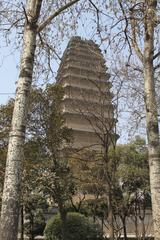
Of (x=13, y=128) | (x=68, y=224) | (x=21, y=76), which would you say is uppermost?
(x=21, y=76)

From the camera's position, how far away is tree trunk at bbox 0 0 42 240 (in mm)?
4938

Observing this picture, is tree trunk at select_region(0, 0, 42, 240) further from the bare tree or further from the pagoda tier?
the pagoda tier

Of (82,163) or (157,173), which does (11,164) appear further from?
(82,163)

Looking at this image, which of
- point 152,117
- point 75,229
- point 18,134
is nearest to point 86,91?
point 75,229

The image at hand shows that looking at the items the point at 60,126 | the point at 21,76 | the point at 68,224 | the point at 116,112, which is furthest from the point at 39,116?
the point at 21,76

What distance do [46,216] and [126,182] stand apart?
238 inches

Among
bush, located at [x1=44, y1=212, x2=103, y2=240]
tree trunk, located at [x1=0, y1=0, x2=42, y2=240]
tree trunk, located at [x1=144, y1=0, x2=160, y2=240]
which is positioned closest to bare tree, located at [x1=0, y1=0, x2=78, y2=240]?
tree trunk, located at [x1=0, y1=0, x2=42, y2=240]

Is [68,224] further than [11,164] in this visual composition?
Yes

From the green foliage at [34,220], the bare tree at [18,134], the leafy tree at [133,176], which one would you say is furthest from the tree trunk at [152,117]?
the green foliage at [34,220]

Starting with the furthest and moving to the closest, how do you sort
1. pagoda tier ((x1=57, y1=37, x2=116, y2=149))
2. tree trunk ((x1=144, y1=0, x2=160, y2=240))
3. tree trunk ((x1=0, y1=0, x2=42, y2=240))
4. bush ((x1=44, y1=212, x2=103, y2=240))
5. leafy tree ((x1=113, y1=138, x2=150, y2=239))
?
leafy tree ((x1=113, y1=138, x2=150, y2=239)) → bush ((x1=44, y1=212, x2=103, y2=240)) → pagoda tier ((x1=57, y1=37, x2=116, y2=149)) → tree trunk ((x1=144, y1=0, x2=160, y2=240)) → tree trunk ((x1=0, y1=0, x2=42, y2=240))

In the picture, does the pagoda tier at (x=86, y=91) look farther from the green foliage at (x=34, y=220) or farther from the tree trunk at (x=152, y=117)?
the green foliage at (x=34, y=220)

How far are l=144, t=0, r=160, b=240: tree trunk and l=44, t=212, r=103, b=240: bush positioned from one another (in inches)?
513

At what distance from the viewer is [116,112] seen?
16062 mm

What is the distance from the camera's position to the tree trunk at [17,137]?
4.94 meters
